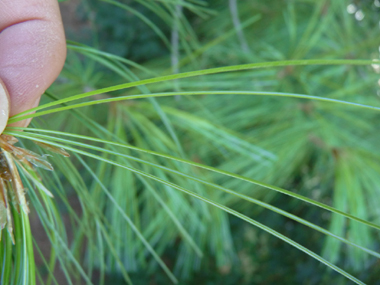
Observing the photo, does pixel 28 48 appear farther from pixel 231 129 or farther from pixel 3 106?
pixel 231 129

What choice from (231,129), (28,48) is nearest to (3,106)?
(28,48)

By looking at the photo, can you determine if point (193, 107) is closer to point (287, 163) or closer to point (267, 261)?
point (287, 163)

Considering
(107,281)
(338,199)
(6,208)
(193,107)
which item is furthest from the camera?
(107,281)

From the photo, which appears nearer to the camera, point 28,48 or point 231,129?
point 28,48

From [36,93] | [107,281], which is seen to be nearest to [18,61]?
[36,93]

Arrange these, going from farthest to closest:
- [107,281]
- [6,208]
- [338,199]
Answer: [107,281]
[338,199]
[6,208]
